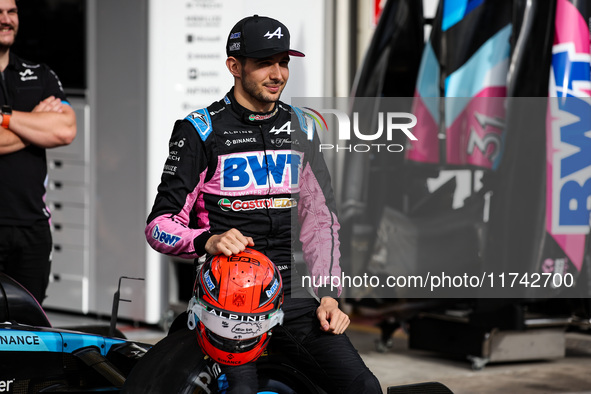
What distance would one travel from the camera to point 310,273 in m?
3.17

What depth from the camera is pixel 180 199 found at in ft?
9.74

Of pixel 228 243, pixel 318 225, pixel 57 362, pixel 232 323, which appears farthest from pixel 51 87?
pixel 232 323

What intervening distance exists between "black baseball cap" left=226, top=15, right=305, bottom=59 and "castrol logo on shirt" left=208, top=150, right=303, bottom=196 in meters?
0.31

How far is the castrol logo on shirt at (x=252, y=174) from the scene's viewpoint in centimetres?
302

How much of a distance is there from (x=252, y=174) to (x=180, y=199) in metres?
0.23

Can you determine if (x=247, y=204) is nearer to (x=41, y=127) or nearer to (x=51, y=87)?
(x=41, y=127)

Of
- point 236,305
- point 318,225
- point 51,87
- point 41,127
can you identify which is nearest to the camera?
point 236,305

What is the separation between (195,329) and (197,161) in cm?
50

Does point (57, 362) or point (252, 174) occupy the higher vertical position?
point (252, 174)

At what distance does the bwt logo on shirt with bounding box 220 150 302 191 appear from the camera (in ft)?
9.91

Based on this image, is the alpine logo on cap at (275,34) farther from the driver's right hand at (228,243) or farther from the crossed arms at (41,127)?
the crossed arms at (41,127)

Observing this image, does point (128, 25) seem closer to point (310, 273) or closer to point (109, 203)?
point (109, 203)

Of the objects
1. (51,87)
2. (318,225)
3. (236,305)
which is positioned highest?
(51,87)

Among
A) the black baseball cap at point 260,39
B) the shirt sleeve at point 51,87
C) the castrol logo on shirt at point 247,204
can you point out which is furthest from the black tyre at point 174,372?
the shirt sleeve at point 51,87
